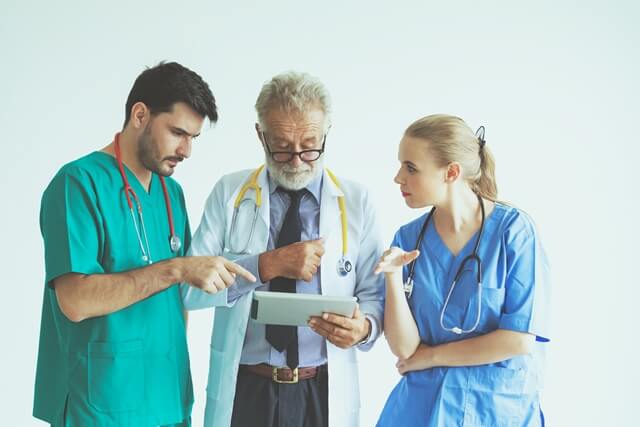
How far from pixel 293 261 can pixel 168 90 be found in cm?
64

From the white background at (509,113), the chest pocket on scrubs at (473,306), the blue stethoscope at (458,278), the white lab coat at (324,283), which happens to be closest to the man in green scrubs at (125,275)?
the white lab coat at (324,283)

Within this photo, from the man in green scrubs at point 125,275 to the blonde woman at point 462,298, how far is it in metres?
0.53

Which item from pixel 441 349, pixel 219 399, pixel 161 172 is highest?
pixel 161 172

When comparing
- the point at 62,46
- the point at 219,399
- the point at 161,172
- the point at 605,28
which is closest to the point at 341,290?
the point at 219,399

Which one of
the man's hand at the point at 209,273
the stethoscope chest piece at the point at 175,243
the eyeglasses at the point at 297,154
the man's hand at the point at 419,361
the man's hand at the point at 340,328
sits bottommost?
the man's hand at the point at 419,361

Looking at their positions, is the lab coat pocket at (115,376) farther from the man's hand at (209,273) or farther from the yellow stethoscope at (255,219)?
the yellow stethoscope at (255,219)

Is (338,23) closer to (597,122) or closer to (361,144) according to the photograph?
(361,144)

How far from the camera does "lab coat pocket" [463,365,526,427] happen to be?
6.10 ft

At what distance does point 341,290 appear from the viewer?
80.5 inches

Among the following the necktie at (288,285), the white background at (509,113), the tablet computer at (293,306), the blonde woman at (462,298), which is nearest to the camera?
the tablet computer at (293,306)

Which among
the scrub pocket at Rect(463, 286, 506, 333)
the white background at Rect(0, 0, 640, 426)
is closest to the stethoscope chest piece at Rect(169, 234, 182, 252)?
the scrub pocket at Rect(463, 286, 506, 333)

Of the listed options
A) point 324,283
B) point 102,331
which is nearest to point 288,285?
point 324,283

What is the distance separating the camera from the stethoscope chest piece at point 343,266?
204cm

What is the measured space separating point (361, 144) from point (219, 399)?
176 cm
